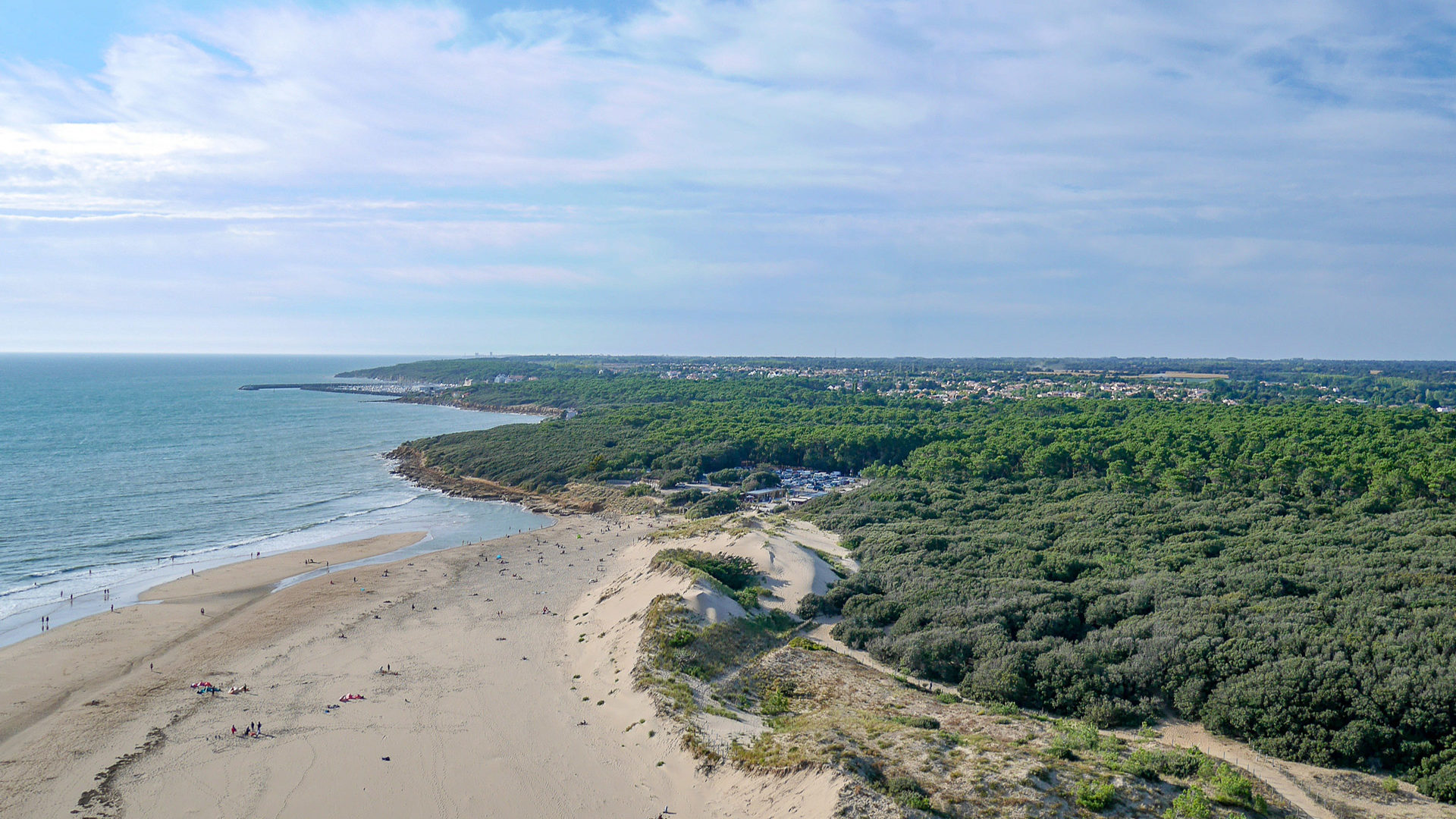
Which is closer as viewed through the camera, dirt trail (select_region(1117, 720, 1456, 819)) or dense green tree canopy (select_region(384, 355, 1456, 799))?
dirt trail (select_region(1117, 720, 1456, 819))

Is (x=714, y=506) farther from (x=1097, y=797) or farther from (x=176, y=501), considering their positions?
(x=1097, y=797)

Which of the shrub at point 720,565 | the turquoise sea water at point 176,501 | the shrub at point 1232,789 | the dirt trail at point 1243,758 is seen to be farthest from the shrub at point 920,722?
the turquoise sea water at point 176,501

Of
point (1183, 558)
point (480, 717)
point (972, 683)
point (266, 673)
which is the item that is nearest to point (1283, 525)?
point (1183, 558)

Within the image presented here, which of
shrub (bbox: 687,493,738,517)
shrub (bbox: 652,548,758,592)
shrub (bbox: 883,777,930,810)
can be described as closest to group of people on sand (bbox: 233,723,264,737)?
shrub (bbox: 652,548,758,592)

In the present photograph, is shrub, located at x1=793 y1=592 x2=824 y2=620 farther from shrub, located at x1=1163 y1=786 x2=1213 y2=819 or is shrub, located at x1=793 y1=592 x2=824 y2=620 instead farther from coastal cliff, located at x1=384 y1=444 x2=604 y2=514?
coastal cliff, located at x1=384 y1=444 x2=604 y2=514

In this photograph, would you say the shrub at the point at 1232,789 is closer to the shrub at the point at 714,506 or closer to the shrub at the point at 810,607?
the shrub at the point at 810,607

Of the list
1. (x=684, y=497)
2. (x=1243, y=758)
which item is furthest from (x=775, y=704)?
(x=684, y=497)

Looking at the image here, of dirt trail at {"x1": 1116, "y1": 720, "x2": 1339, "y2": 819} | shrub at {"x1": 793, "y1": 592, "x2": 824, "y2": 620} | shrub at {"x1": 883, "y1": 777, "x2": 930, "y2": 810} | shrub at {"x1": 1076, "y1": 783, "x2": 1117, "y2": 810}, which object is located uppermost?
shrub at {"x1": 1076, "y1": 783, "x2": 1117, "y2": 810}

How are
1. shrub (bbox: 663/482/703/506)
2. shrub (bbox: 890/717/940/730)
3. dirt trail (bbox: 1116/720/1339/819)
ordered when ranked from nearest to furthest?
1. dirt trail (bbox: 1116/720/1339/819)
2. shrub (bbox: 890/717/940/730)
3. shrub (bbox: 663/482/703/506)
